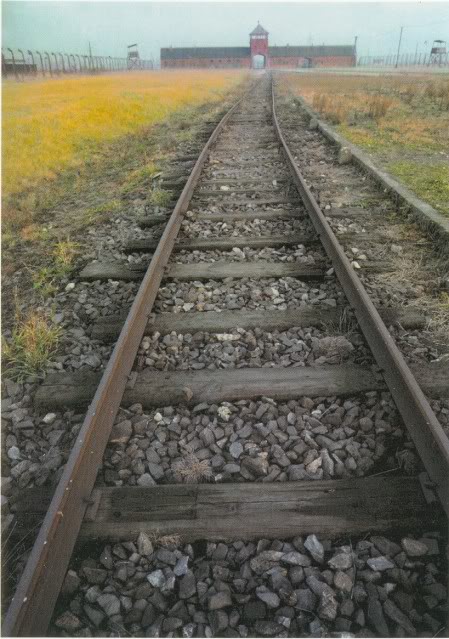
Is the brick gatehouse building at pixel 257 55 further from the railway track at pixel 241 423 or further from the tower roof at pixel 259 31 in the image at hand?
the railway track at pixel 241 423

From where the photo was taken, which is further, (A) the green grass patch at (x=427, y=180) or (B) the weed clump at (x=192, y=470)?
(A) the green grass patch at (x=427, y=180)

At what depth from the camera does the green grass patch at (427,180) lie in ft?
19.0

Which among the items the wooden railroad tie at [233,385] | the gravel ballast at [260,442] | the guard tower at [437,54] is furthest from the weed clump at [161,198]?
the guard tower at [437,54]

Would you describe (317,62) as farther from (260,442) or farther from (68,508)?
(68,508)

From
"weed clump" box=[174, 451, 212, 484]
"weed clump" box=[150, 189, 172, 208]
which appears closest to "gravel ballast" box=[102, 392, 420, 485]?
"weed clump" box=[174, 451, 212, 484]

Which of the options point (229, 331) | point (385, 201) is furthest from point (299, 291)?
point (385, 201)

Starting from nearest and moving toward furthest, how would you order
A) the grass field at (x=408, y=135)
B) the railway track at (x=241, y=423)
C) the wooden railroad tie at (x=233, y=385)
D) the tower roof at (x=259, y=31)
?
1. the railway track at (x=241, y=423)
2. the wooden railroad tie at (x=233, y=385)
3. the grass field at (x=408, y=135)
4. the tower roof at (x=259, y=31)

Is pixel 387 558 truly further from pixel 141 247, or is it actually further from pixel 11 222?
pixel 11 222

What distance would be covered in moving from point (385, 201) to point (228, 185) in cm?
219

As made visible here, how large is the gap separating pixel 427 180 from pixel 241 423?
572 cm

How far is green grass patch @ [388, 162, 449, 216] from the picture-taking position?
5.78 metres

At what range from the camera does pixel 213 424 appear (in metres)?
2.42

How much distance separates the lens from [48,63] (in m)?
36.9

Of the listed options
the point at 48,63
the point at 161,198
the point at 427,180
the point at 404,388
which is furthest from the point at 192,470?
the point at 48,63
